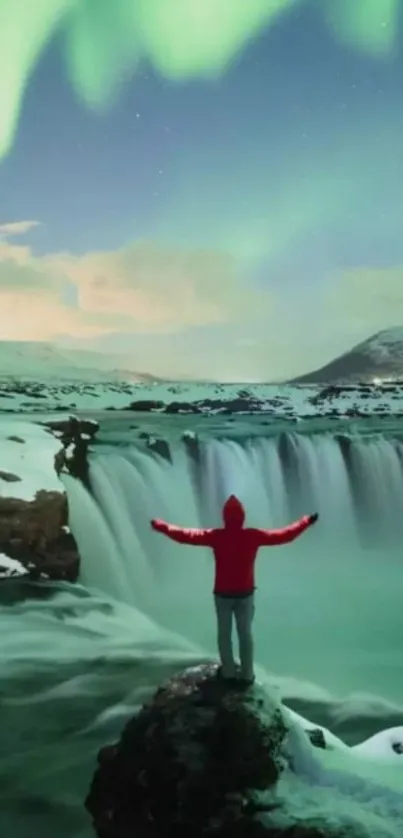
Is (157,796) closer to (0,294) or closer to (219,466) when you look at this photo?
(219,466)

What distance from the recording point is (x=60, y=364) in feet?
11.9

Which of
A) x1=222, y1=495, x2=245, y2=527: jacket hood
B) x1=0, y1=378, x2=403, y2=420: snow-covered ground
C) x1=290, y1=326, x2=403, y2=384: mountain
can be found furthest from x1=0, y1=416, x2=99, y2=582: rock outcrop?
x1=222, y1=495, x2=245, y2=527: jacket hood

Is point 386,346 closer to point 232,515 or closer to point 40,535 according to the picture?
→ point 232,515

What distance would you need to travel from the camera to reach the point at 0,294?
368 centimetres

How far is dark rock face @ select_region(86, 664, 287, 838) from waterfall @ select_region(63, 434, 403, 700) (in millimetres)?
524

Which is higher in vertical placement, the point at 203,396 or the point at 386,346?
the point at 386,346

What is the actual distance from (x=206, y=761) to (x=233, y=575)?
45 cm

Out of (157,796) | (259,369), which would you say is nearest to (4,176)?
(259,369)

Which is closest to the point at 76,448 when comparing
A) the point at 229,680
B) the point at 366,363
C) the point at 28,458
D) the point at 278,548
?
the point at 28,458

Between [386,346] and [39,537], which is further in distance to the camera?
[386,346]

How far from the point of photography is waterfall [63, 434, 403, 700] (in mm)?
3258

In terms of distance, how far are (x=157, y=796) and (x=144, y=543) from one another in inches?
40.9

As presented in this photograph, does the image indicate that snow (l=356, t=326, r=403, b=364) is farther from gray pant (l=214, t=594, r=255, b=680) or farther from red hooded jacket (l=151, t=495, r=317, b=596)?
gray pant (l=214, t=594, r=255, b=680)

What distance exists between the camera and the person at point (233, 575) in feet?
8.61
